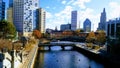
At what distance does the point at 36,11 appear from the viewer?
18900cm

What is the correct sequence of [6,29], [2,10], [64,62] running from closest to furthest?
[64,62] < [6,29] < [2,10]

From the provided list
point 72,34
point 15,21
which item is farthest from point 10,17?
point 72,34

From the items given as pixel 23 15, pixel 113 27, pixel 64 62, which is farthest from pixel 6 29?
pixel 23 15

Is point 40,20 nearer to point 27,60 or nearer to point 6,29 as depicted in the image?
point 6,29

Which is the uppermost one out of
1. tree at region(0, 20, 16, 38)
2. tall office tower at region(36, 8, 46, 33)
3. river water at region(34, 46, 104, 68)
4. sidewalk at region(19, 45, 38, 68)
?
tall office tower at region(36, 8, 46, 33)

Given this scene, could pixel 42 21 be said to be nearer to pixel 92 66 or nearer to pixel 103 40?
pixel 103 40

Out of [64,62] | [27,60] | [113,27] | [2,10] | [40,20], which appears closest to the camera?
[27,60]

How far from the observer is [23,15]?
163500 mm

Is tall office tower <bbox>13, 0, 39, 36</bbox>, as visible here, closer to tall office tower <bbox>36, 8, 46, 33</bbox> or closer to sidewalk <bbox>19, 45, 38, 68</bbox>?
tall office tower <bbox>36, 8, 46, 33</bbox>

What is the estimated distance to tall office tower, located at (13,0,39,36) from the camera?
16388 centimetres

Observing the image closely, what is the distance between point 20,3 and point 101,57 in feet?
380

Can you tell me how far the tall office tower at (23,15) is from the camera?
538 feet

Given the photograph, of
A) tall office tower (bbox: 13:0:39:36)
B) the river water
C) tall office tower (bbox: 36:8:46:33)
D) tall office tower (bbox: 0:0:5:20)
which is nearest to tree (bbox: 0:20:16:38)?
tall office tower (bbox: 0:0:5:20)

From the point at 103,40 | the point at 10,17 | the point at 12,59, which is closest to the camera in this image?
the point at 12,59
